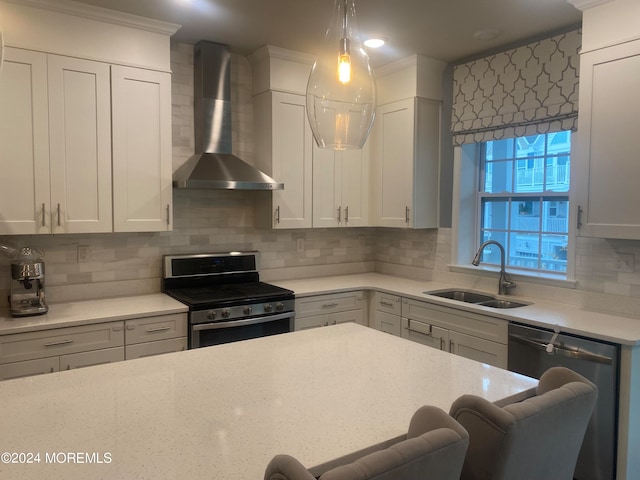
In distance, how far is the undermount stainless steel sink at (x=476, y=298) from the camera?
3.31 m

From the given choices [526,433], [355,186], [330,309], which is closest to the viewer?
[526,433]

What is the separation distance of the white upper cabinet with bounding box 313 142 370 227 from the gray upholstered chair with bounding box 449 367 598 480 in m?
2.90

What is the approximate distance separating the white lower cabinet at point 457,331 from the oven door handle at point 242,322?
34.3 inches

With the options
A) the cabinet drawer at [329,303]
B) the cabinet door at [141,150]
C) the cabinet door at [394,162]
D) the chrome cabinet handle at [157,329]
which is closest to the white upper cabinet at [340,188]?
the cabinet door at [394,162]

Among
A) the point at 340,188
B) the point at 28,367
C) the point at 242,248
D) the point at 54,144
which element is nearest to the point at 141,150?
the point at 54,144

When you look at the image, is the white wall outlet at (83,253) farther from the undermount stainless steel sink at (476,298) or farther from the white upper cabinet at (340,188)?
the undermount stainless steel sink at (476,298)

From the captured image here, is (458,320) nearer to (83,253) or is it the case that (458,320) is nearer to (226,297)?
(226,297)

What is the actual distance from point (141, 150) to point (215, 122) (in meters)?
0.67

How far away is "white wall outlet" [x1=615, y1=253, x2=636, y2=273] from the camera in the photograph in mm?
2811

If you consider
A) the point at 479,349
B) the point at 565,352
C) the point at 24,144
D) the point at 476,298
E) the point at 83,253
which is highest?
the point at 24,144

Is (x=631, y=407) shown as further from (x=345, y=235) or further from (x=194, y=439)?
(x=345, y=235)

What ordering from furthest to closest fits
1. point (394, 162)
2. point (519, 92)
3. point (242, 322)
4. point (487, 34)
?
point (394, 162) → point (519, 92) → point (487, 34) → point (242, 322)

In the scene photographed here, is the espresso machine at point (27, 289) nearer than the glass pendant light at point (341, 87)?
No

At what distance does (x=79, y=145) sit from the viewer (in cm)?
289
